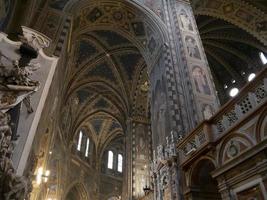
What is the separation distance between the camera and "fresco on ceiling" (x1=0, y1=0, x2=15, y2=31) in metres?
5.79

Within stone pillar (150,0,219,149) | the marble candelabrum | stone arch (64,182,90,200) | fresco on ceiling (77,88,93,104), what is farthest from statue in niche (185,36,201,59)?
stone arch (64,182,90,200)

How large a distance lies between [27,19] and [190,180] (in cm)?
603

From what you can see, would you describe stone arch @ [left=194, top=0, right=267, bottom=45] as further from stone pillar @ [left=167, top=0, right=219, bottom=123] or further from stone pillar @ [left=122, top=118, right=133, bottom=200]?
stone pillar @ [left=122, top=118, right=133, bottom=200]

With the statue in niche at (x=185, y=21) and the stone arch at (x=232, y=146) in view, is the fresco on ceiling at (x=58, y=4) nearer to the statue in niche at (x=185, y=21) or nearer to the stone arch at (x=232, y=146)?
the statue in niche at (x=185, y=21)

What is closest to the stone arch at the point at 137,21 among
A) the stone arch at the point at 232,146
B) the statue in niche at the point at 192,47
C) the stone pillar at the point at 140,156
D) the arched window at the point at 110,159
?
the statue in niche at the point at 192,47

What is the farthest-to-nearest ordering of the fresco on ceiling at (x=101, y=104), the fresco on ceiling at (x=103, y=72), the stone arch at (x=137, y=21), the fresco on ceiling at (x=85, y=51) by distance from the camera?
the fresco on ceiling at (x=101, y=104) < the fresco on ceiling at (x=103, y=72) < the fresco on ceiling at (x=85, y=51) < the stone arch at (x=137, y=21)

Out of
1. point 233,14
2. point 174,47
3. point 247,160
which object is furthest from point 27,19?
point 233,14

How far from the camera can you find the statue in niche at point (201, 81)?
9.30 metres

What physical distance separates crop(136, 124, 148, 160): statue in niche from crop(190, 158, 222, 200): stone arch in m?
7.67

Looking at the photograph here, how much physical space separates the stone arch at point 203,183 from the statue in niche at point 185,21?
22.4 ft

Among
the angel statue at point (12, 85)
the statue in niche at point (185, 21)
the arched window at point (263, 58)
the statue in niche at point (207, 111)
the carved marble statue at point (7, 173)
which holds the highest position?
the arched window at point (263, 58)

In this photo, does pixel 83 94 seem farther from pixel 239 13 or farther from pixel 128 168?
pixel 239 13

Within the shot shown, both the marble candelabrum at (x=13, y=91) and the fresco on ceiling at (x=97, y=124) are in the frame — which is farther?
the fresco on ceiling at (x=97, y=124)

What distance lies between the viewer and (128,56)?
52.1ft
